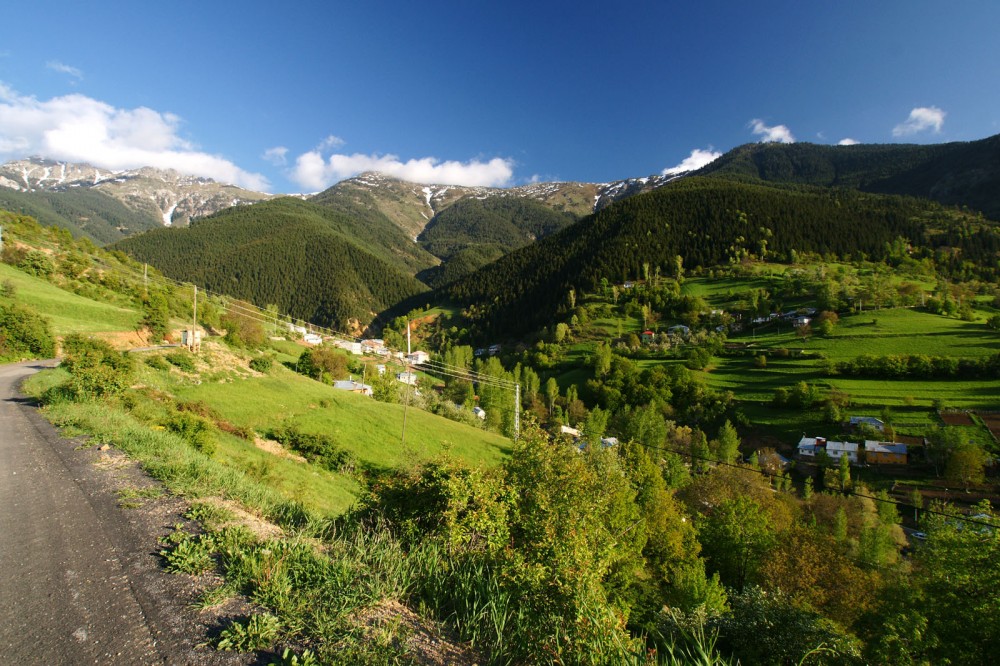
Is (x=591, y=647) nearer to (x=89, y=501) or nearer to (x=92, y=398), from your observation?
(x=89, y=501)

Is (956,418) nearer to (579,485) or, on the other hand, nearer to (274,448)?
(579,485)

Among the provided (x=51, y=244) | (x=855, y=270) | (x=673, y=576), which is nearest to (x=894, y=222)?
(x=855, y=270)

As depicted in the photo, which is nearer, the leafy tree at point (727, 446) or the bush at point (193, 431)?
the bush at point (193, 431)

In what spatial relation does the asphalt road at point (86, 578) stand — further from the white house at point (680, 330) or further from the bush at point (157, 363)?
the white house at point (680, 330)

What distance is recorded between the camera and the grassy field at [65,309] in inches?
1517

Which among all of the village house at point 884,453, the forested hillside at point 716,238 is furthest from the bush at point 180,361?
the forested hillside at point 716,238

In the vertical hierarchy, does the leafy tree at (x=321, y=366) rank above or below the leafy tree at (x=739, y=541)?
above

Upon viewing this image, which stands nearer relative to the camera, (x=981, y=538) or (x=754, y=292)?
(x=981, y=538)

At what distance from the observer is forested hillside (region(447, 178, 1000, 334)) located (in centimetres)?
14275

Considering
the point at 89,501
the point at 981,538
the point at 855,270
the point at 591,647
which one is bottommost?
the point at 981,538

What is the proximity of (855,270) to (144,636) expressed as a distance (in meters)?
166

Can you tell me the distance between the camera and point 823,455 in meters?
64.4

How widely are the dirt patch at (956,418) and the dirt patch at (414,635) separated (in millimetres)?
91328

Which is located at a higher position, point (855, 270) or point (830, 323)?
point (855, 270)
